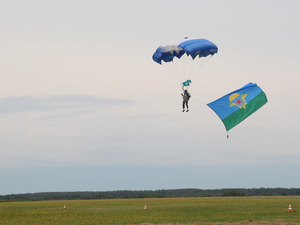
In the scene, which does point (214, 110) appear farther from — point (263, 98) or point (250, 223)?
point (250, 223)

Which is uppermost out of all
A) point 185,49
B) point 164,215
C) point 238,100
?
point 185,49

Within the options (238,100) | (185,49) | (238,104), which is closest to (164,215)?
(238,104)

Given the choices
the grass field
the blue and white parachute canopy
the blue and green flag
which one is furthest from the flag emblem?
the grass field

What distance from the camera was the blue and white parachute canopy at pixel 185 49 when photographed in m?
39.7

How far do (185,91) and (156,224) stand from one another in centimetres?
1081

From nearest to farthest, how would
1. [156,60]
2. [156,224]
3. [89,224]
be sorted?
[156,224]
[89,224]
[156,60]

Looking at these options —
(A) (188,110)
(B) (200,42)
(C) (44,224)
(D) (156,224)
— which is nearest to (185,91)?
(A) (188,110)

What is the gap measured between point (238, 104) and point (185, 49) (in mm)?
6115

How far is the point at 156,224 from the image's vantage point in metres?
36.2

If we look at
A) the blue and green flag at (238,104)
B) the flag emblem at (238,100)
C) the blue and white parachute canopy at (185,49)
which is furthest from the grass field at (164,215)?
the blue and white parachute canopy at (185,49)

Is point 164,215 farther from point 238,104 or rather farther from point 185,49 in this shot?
point 185,49

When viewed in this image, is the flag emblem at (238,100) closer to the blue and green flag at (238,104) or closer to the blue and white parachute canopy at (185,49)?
the blue and green flag at (238,104)

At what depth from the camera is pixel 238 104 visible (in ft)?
132

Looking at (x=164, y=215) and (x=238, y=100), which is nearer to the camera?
(x=238, y=100)
